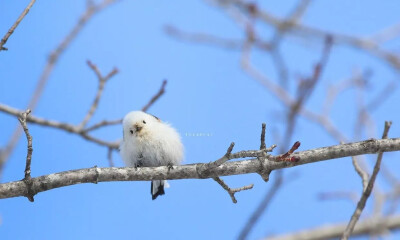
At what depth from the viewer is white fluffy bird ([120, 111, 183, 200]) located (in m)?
4.43

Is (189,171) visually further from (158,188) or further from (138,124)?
(158,188)

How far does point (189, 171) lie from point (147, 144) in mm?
1332

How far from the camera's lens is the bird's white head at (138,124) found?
4.49m

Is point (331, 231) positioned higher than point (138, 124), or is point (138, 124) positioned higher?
point (138, 124)

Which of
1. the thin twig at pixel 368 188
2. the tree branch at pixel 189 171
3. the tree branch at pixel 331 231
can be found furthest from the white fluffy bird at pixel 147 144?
the thin twig at pixel 368 188

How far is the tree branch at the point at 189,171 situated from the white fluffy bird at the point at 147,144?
3.72 ft

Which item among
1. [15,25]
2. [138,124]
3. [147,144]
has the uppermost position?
[138,124]

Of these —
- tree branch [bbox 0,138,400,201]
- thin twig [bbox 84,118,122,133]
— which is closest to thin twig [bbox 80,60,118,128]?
thin twig [bbox 84,118,122,133]

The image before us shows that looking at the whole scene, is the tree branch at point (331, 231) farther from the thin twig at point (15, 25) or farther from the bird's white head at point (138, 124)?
the thin twig at point (15, 25)

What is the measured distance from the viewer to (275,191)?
201 centimetres

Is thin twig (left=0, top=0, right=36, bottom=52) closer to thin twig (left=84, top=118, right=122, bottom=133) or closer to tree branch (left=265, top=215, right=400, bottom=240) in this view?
thin twig (left=84, top=118, right=122, bottom=133)

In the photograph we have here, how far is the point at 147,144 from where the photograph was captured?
4.43 m

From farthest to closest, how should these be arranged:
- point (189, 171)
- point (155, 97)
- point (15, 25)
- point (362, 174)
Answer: point (155, 97), point (362, 174), point (189, 171), point (15, 25)

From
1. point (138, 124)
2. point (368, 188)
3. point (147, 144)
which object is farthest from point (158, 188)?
point (368, 188)
